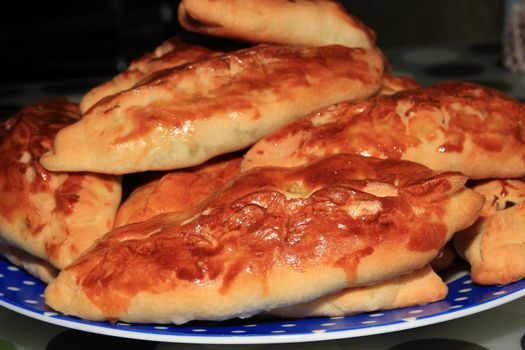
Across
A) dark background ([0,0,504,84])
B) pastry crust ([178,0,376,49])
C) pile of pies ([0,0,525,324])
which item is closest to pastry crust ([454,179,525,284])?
pile of pies ([0,0,525,324])

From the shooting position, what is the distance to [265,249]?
1.03 meters

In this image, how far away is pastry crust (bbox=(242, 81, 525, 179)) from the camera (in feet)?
3.95

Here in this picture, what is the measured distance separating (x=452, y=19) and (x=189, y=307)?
3975 millimetres

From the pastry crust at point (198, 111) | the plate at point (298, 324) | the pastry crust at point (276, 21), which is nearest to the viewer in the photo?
the plate at point (298, 324)

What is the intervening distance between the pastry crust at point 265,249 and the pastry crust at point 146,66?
13.7 inches

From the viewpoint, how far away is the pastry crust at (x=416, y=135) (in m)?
1.21

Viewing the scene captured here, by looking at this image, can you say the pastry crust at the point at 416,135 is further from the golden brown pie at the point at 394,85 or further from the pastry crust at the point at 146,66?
the pastry crust at the point at 146,66

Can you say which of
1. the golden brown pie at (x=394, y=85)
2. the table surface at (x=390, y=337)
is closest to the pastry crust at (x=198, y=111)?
the golden brown pie at (x=394, y=85)

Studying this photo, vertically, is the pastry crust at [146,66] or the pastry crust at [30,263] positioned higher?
the pastry crust at [146,66]

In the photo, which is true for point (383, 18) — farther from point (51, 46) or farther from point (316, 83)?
point (316, 83)

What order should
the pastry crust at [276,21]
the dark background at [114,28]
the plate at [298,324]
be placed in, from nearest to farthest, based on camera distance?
1. the plate at [298,324]
2. the pastry crust at [276,21]
3. the dark background at [114,28]

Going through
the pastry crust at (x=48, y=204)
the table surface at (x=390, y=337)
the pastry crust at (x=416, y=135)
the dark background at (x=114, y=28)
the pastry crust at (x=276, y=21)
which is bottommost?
the table surface at (x=390, y=337)

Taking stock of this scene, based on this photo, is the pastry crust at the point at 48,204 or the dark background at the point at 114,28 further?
the dark background at the point at 114,28

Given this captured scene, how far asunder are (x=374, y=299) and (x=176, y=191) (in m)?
0.32
